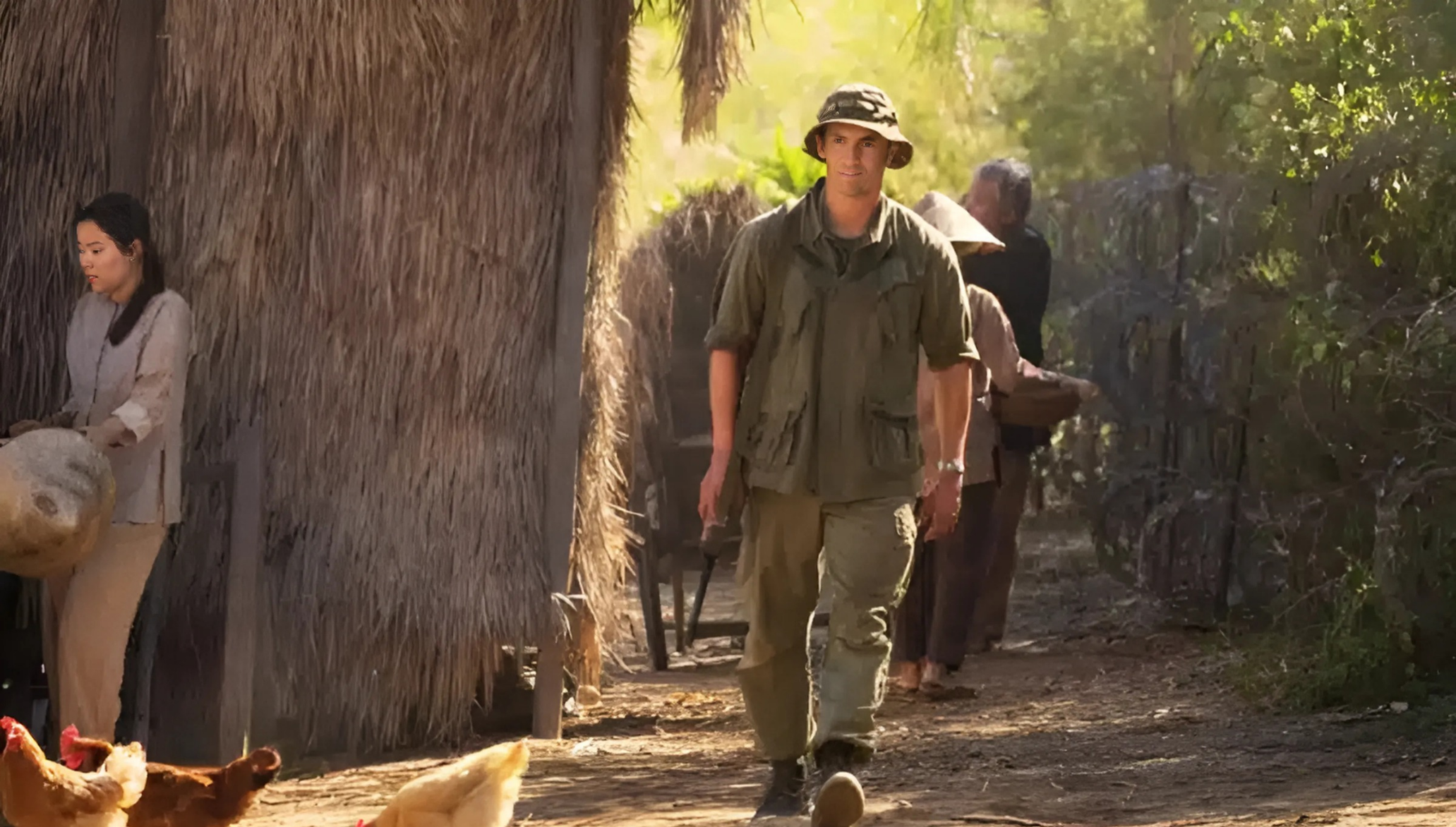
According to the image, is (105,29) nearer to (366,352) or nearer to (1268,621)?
(366,352)

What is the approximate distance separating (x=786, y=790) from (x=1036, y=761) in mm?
1648

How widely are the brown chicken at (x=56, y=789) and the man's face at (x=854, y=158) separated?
245 cm

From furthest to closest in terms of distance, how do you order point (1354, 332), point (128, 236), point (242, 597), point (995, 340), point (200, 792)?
1. point (995, 340)
2. point (1354, 332)
3. point (242, 597)
4. point (128, 236)
5. point (200, 792)

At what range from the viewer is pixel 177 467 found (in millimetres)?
6543

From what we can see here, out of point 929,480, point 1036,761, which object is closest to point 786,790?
point 1036,761

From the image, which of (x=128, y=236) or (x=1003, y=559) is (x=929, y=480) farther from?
(x=128, y=236)

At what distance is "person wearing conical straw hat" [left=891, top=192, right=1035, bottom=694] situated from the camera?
8.70 m

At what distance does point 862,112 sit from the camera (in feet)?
18.9

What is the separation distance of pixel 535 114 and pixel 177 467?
2111 millimetres

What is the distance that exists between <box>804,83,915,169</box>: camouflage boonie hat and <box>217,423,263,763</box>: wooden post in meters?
2.50

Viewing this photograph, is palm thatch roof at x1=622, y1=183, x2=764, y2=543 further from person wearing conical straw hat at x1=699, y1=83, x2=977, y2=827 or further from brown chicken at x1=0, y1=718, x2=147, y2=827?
brown chicken at x1=0, y1=718, x2=147, y2=827

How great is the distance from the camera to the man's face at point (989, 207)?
31.4 ft

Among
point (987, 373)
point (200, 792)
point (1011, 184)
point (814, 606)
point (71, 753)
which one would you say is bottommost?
point (200, 792)

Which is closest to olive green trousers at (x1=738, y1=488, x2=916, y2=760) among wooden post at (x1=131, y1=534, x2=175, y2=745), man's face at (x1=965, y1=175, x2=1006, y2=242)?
wooden post at (x1=131, y1=534, x2=175, y2=745)
